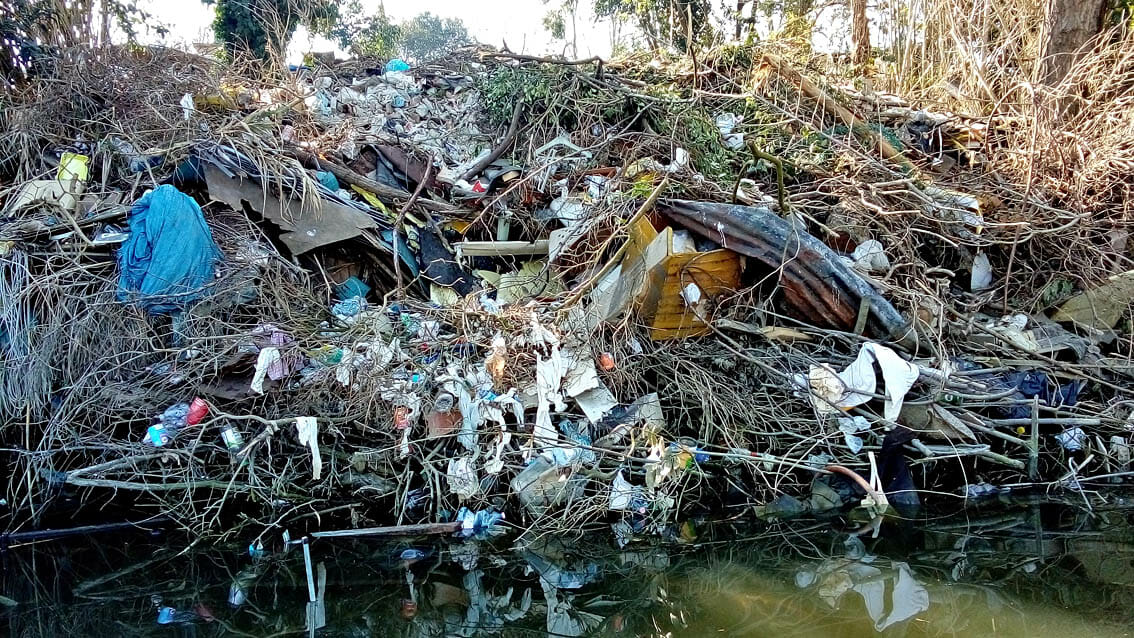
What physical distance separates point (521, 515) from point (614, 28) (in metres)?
8.18

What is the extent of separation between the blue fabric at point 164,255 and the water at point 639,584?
1.33 metres

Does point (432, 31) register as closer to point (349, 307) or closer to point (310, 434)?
point (349, 307)

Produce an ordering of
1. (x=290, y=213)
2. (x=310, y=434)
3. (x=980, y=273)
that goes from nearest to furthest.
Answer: (x=310, y=434)
(x=290, y=213)
(x=980, y=273)

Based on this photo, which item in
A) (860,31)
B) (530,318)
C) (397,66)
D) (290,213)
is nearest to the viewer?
(530,318)

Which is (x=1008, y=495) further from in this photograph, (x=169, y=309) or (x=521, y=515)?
(x=169, y=309)

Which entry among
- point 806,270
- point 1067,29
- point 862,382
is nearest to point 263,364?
point 806,270

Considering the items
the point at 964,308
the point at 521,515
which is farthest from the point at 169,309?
the point at 964,308

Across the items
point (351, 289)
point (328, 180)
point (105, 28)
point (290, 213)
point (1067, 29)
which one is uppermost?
point (105, 28)

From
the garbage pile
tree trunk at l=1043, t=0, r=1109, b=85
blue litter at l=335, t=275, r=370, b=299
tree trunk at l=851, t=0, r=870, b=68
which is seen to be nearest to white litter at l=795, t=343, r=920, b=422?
the garbage pile

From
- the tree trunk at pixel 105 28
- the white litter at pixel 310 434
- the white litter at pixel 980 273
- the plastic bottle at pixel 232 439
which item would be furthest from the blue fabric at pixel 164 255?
the white litter at pixel 980 273

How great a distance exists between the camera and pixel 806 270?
434 centimetres

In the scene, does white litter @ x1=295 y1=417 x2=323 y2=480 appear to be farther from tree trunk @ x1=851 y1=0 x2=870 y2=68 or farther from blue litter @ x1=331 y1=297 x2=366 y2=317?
tree trunk @ x1=851 y1=0 x2=870 y2=68

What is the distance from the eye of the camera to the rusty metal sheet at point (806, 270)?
432 centimetres

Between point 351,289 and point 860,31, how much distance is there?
612 cm
